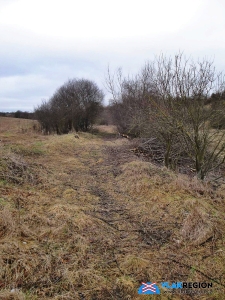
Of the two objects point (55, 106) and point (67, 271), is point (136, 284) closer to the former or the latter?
point (67, 271)

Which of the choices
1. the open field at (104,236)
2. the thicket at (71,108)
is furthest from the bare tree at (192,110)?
the thicket at (71,108)

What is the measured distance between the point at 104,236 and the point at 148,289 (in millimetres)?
1084

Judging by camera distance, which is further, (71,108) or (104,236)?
(71,108)

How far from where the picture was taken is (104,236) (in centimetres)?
326

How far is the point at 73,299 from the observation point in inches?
83.0

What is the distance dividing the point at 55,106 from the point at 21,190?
19457 mm

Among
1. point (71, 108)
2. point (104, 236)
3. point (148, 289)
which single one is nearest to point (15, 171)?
point (104, 236)

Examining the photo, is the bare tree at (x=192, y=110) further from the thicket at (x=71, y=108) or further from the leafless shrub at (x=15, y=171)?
the thicket at (x=71, y=108)

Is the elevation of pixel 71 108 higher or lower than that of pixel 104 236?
higher

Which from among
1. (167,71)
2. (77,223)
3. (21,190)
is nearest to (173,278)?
(77,223)

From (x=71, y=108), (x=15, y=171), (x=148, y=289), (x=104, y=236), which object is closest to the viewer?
(x=148, y=289)

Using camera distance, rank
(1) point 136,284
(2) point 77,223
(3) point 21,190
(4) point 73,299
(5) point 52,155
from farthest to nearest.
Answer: (5) point 52,155
(3) point 21,190
(2) point 77,223
(1) point 136,284
(4) point 73,299

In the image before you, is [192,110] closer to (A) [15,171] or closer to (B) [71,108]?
(A) [15,171]

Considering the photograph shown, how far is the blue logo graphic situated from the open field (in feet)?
0.15
